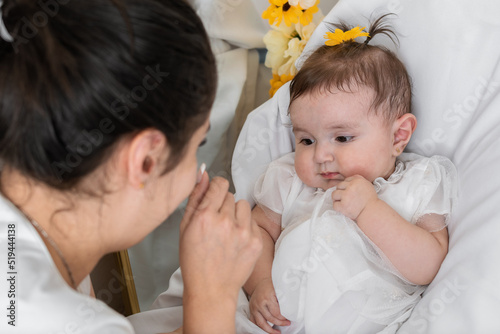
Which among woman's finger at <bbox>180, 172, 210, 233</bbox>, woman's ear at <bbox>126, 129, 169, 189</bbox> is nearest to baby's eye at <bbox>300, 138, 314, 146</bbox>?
woman's finger at <bbox>180, 172, 210, 233</bbox>

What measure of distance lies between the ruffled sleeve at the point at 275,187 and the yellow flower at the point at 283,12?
0.43m

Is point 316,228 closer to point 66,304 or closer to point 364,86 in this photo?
point 364,86

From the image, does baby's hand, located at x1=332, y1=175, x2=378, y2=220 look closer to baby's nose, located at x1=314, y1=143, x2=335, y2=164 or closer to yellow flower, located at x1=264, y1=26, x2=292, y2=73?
baby's nose, located at x1=314, y1=143, x2=335, y2=164

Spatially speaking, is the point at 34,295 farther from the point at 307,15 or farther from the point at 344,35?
the point at 307,15

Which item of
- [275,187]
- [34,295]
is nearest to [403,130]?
[275,187]

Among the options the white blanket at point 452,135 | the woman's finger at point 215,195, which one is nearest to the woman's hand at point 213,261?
the woman's finger at point 215,195

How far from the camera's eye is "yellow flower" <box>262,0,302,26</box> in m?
1.42

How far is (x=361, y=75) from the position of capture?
119 centimetres

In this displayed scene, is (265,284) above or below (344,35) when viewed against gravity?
below

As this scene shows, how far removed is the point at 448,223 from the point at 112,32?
855 mm

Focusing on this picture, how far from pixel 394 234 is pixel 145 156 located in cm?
61

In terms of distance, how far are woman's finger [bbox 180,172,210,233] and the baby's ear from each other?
0.52m

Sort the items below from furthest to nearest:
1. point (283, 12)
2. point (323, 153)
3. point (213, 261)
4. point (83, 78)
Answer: point (283, 12), point (323, 153), point (213, 261), point (83, 78)

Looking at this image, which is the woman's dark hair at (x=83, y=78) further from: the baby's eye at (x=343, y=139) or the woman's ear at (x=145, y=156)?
the baby's eye at (x=343, y=139)
